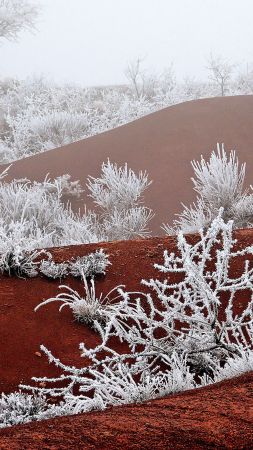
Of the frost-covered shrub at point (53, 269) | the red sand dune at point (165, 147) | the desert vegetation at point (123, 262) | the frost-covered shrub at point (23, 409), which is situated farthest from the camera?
the red sand dune at point (165, 147)

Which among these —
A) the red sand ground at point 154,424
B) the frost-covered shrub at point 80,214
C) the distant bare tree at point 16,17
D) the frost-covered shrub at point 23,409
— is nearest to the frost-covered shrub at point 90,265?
the red sand ground at point 154,424

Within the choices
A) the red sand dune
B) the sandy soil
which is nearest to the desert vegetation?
the red sand dune

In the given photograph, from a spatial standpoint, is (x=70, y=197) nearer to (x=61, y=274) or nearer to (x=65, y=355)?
(x=61, y=274)

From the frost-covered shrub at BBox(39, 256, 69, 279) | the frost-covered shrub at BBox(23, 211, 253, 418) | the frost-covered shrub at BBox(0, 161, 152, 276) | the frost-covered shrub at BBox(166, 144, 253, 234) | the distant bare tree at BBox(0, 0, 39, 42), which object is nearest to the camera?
the frost-covered shrub at BBox(23, 211, 253, 418)

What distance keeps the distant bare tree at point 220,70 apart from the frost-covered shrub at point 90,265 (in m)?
18.7

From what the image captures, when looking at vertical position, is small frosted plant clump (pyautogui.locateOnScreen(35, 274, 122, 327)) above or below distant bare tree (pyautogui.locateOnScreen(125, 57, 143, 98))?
below

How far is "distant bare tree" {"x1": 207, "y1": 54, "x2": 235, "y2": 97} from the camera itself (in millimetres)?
23406

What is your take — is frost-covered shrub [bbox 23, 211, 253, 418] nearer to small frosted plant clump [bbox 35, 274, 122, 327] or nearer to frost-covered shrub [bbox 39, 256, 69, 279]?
small frosted plant clump [bbox 35, 274, 122, 327]

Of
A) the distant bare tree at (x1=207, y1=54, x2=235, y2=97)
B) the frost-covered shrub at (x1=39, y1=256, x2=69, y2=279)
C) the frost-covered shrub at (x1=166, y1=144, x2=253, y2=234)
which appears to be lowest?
the frost-covered shrub at (x1=39, y1=256, x2=69, y2=279)

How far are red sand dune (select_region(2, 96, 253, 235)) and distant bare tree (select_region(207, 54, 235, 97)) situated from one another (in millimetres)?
10396

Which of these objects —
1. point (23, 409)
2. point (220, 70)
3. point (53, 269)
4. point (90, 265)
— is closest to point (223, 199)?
point (90, 265)

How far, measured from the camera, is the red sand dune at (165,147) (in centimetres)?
1112

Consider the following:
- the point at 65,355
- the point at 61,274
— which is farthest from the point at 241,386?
the point at 61,274

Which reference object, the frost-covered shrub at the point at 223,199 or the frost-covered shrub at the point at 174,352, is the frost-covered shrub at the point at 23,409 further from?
the frost-covered shrub at the point at 223,199
